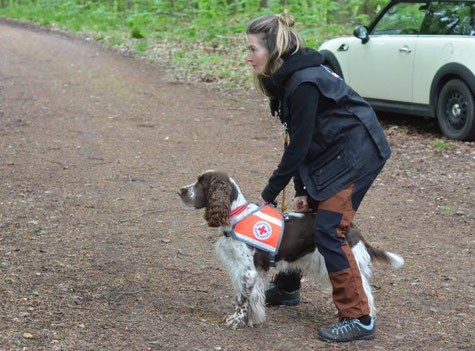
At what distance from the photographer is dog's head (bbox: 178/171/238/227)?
13.8 feet

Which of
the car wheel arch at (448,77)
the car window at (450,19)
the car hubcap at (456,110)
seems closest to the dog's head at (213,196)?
the car wheel arch at (448,77)

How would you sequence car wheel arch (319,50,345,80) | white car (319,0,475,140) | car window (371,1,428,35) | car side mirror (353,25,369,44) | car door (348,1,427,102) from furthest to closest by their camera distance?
car wheel arch (319,50,345,80) → car side mirror (353,25,369,44) → car window (371,1,428,35) → car door (348,1,427,102) → white car (319,0,475,140)

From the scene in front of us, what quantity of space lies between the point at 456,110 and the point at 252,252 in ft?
20.4

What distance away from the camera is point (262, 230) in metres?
4.25

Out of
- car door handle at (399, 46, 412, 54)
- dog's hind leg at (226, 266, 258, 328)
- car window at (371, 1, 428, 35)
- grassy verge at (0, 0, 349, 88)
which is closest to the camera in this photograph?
dog's hind leg at (226, 266, 258, 328)

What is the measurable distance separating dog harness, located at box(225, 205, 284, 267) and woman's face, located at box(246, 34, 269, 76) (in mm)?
889

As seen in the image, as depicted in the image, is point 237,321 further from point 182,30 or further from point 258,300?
point 182,30

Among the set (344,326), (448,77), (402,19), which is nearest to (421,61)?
(448,77)

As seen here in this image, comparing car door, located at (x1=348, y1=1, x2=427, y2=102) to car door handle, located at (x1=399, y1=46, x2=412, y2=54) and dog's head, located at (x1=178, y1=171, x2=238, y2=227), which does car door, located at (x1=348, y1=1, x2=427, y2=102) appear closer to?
car door handle, located at (x1=399, y1=46, x2=412, y2=54)

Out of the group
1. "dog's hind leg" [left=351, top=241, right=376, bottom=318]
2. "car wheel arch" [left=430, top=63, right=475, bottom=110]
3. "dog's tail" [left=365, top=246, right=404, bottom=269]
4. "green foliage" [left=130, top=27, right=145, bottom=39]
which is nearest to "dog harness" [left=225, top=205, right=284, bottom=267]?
"dog's hind leg" [left=351, top=241, right=376, bottom=318]

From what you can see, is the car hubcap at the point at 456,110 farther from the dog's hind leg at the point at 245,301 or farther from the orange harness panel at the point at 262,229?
the dog's hind leg at the point at 245,301

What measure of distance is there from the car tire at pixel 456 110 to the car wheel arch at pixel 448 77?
61 mm

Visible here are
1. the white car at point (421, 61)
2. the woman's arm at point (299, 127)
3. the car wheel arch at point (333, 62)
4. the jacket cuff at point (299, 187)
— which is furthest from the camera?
the car wheel arch at point (333, 62)

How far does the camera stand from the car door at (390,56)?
1020 centimetres
